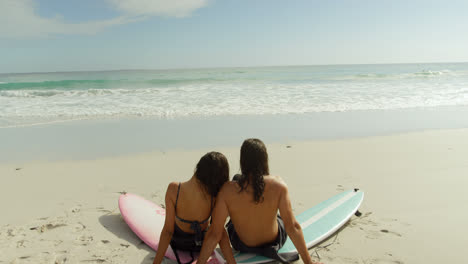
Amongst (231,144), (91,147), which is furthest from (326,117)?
(91,147)

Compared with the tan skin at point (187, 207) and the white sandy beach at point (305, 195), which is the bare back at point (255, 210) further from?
the white sandy beach at point (305, 195)

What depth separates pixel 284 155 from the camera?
5.64m

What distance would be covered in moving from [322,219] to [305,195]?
811mm

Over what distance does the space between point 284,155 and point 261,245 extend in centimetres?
310

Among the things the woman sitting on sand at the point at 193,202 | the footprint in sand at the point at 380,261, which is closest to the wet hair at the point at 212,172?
the woman sitting on sand at the point at 193,202

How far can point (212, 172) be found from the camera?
2344mm

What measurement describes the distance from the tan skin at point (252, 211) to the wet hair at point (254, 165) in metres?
0.04

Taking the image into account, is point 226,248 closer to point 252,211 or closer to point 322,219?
point 252,211

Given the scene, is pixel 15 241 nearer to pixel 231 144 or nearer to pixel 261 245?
pixel 261 245

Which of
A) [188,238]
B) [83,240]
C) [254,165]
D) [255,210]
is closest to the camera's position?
[254,165]

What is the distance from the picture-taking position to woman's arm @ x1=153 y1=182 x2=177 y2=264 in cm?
244

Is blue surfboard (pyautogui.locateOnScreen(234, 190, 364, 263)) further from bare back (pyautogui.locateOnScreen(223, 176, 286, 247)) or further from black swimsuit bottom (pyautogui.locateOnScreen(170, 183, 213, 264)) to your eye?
black swimsuit bottom (pyautogui.locateOnScreen(170, 183, 213, 264))

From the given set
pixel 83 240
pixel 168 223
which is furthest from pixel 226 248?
pixel 83 240

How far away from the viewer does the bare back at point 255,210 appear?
→ 236 centimetres
